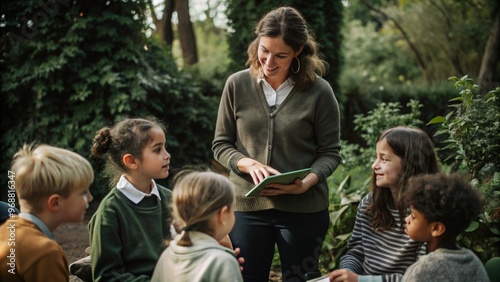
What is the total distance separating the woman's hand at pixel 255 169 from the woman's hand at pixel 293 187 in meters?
0.07

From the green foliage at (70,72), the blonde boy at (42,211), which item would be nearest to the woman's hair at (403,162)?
the blonde boy at (42,211)

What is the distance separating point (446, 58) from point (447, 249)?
1699cm

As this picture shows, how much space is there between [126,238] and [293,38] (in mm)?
1264

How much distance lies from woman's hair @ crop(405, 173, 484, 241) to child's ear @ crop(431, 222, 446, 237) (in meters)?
0.01

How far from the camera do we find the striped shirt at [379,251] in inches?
106

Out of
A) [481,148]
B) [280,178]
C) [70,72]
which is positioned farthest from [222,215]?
[70,72]

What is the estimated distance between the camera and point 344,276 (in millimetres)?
2625

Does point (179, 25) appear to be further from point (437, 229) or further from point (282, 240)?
point (437, 229)

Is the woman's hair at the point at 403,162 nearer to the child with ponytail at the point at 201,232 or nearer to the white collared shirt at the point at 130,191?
the child with ponytail at the point at 201,232

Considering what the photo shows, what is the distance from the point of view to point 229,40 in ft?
26.6

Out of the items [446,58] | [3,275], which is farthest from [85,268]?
[446,58]

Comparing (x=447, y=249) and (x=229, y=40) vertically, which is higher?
(x=229, y=40)

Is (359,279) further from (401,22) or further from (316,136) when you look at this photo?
(401,22)

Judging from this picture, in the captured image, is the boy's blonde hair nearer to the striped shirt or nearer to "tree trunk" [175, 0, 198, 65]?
the striped shirt
